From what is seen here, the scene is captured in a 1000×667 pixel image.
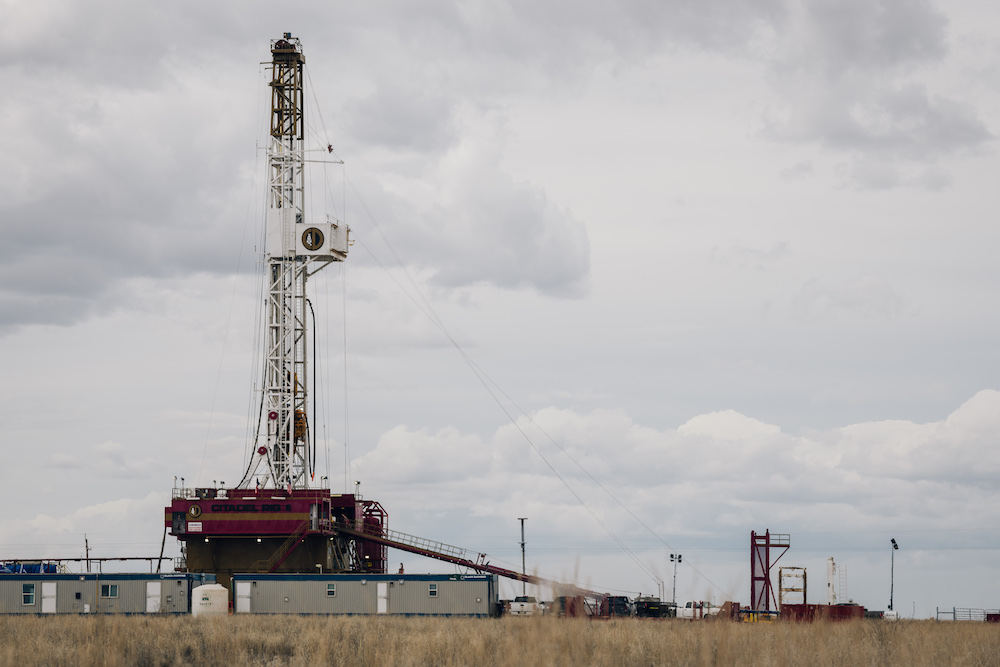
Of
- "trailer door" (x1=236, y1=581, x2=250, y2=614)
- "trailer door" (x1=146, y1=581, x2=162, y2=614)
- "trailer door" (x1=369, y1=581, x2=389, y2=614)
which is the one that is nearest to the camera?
"trailer door" (x1=236, y1=581, x2=250, y2=614)

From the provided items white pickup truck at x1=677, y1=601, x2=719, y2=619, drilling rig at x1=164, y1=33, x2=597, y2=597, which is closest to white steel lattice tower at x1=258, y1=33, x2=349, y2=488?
→ drilling rig at x1=164, y1=33, x2=597, y2=597

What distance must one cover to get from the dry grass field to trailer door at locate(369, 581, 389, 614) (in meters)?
25.3

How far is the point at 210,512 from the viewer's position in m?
64.8

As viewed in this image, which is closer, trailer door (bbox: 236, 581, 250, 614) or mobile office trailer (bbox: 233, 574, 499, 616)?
trailer door (bbox: 236, 581, 250, 614)

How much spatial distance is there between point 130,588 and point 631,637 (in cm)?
4497

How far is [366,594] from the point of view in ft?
202

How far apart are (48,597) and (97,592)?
2.61 m

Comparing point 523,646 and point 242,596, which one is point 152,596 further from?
point 523,646

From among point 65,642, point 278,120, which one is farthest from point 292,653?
point 278,120

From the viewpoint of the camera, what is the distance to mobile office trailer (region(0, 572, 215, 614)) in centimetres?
6212

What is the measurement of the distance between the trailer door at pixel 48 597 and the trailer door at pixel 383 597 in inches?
720

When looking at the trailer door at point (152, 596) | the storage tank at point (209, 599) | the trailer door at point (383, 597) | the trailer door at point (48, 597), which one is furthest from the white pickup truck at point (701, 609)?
the trailer door at point (48, 597)

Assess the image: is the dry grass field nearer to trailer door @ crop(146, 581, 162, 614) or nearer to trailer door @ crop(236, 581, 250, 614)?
trailer door @ crop(236, 581, 250, 614)

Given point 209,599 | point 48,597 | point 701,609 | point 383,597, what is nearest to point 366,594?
point 383,597
